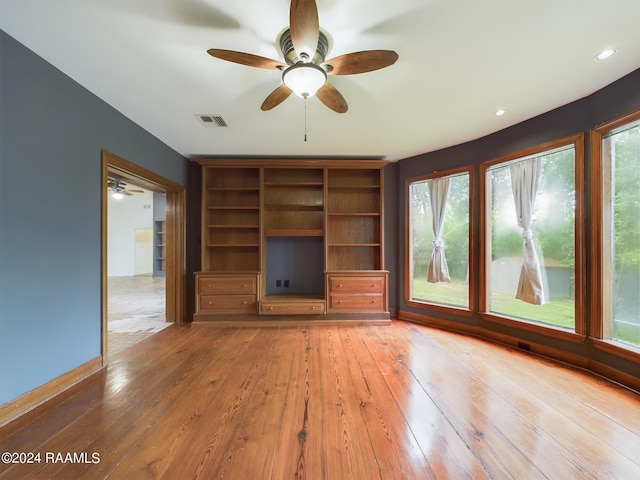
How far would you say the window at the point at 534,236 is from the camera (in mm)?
2486

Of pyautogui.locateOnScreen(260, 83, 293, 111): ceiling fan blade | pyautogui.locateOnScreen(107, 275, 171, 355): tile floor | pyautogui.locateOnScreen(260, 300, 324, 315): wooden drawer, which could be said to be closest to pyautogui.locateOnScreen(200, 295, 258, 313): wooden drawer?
pyautogui.locateOnScreen(260, 300, 324, 315): wooden drawer

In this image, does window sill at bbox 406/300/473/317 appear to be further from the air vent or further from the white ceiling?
the air vent

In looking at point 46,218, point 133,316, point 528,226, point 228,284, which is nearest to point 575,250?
point 528,226

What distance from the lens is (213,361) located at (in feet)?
8.18

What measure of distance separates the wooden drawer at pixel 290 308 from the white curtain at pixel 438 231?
174 centimetres

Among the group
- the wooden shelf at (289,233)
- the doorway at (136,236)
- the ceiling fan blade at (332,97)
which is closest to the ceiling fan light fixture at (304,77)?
the ceiling fan blade at (332,97)

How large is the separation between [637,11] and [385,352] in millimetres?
3085

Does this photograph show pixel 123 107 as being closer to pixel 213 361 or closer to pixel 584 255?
pixel 213 361

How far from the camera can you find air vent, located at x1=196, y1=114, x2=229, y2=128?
259 cm

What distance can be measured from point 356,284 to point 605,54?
125 inches

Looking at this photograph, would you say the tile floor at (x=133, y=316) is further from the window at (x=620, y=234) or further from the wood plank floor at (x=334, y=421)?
the window at (x=620, y=234)

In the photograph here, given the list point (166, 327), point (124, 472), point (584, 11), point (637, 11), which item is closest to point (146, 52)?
point (124, 472)

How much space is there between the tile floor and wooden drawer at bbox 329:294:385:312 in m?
2.50

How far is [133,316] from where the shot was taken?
406 centimetres
